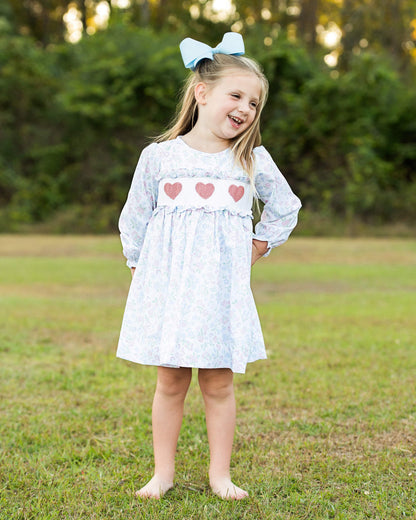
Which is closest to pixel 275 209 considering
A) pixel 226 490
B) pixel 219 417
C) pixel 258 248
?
pixel 258 248

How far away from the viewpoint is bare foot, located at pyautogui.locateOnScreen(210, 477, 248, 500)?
238cm

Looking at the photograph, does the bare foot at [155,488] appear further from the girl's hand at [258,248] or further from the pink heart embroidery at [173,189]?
the pink heart embroidery at [173,189]

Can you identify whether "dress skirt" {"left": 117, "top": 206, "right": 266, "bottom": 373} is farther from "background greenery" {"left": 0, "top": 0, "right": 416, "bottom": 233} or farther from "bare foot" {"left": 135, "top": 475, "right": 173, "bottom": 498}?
"background greenery" {"left": 0, "top": 0, "right": 416, "bottom": 233}

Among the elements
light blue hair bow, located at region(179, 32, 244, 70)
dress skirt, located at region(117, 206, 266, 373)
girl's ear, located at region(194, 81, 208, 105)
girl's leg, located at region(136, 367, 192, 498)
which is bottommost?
girl's leg, located at region(136, 367, 192, 498)

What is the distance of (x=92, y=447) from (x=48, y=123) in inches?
724

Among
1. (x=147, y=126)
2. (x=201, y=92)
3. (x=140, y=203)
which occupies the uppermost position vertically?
(x=147, y=126)

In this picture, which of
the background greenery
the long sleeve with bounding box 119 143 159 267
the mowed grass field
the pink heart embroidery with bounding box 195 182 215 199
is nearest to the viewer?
the mowed grass field

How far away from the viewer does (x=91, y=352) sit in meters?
4.79

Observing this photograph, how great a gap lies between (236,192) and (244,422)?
130 centimetres

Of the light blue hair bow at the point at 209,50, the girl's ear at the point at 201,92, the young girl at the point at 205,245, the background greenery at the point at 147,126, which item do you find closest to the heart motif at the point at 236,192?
the young girl at the point at 205,245

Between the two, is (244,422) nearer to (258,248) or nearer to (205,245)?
(258,248)

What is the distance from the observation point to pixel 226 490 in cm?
240

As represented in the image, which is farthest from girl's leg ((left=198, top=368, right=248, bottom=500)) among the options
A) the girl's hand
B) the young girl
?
the girl's hand

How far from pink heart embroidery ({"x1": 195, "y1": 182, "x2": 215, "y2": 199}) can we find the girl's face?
22 centimetres
